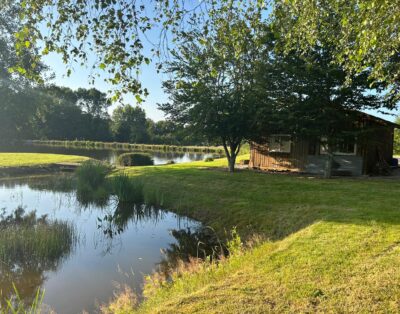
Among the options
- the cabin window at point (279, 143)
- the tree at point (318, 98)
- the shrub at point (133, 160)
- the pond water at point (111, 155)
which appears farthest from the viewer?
the pond water at point (111, 155)

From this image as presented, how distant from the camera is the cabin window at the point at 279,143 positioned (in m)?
16.9

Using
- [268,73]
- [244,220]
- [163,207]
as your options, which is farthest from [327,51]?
[163,207]

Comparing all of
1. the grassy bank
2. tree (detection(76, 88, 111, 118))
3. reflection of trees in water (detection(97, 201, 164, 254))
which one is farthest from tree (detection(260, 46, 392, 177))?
tree (detection(76, 88, 111, 118))

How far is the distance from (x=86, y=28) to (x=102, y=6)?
36cm

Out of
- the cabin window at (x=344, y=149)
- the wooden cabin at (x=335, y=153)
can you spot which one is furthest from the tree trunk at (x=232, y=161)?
the cabin window at (x=344, y=149)

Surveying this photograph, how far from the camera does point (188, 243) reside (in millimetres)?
8055

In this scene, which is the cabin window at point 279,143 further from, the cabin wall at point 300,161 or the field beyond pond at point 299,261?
the field beyond pond at point 299,261

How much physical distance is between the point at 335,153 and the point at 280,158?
2808 millimetres

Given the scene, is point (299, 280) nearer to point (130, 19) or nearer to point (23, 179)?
point (130, 19)

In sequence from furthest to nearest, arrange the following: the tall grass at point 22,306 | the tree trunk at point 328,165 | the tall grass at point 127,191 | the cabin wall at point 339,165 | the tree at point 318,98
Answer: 1. the cabin wall at point 339,165
2. the tree trunk at point 328,165
3. the tree at point 318,98
4. the tall grass at point 127,191
5. the tall grass at point 22,306

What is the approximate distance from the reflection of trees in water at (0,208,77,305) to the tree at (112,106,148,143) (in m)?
58.7

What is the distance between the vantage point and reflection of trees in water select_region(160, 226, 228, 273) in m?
6.91

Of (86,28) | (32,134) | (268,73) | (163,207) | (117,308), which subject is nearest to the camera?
(86,28)

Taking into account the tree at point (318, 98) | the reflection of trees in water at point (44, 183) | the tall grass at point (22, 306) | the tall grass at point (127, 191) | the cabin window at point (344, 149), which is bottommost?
the tall grass at point (22, 306)
